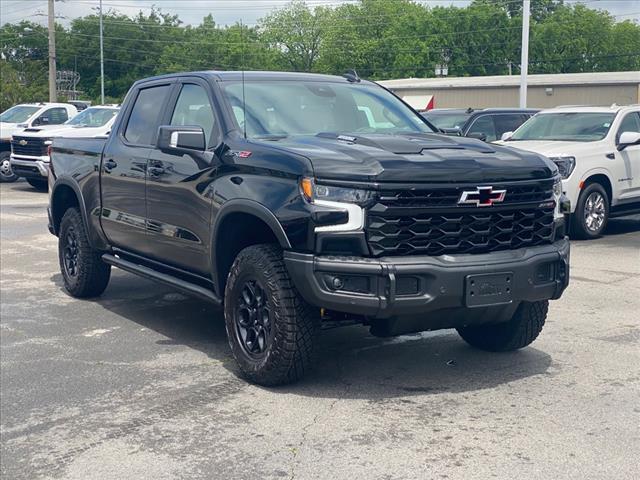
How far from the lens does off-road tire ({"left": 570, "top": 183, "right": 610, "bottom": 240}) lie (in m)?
12.2

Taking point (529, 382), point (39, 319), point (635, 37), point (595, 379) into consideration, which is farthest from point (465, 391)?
point (635, 37)

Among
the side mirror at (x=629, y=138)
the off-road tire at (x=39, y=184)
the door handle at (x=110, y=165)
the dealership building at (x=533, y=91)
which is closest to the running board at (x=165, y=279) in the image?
the door handle at (x=110, y=165)

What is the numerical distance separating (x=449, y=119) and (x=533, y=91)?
32.7 meters

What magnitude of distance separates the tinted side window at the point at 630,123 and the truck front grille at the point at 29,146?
1215cm

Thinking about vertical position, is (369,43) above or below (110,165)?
above

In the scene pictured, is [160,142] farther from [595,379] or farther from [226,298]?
[595,379]

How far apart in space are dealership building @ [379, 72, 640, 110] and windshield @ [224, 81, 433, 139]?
119ft

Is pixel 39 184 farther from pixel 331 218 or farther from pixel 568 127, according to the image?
pixel 331 218

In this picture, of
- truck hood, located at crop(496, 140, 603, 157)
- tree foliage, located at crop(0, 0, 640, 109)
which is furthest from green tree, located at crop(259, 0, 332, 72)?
truck hood, located at crop(496, 140, 603, 157)

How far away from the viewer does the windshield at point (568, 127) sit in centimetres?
1292

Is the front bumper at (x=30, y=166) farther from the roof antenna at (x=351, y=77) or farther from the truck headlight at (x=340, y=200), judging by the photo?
the truck headlight at (x=340, y=200)

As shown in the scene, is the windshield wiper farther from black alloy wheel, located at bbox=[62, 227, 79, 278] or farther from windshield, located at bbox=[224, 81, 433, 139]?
black alloy wheel, located at bbox=[62, 227, 79, 278]

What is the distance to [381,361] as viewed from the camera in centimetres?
638

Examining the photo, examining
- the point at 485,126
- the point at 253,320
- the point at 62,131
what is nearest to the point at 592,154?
the point at 485,126
